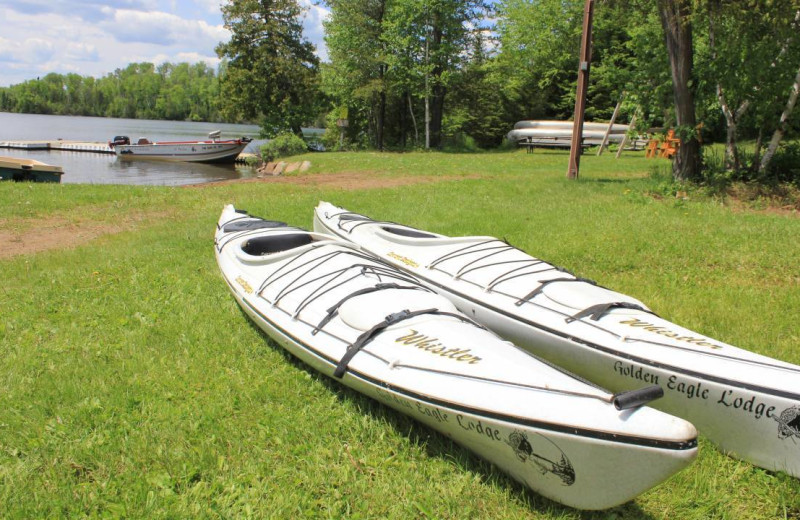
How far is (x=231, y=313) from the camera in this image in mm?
5000

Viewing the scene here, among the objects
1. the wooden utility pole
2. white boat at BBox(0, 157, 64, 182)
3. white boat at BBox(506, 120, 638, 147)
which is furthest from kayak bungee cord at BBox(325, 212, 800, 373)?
white boat at BBox(506, 120, 638, 147)

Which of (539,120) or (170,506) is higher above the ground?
(539,120)

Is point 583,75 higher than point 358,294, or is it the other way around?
point 583,75

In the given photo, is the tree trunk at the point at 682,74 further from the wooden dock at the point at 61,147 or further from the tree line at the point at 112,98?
the tree line at the point at 112,98

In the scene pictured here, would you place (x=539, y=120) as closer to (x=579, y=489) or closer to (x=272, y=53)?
(x=272, y=53)

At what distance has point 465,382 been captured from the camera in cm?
269

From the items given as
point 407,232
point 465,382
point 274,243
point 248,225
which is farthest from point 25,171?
point 465,382

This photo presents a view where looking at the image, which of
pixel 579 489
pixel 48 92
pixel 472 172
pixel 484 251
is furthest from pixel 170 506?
pixel 48 92

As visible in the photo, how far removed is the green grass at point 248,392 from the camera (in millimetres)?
2641

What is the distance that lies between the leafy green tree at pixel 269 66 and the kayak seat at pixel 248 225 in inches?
1022

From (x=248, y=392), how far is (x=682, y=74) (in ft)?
34.7

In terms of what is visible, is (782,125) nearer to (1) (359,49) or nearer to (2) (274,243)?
(2) (274,243)

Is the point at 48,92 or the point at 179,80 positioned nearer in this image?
the point at 48,92

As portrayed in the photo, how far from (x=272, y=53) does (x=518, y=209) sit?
25.5 m
